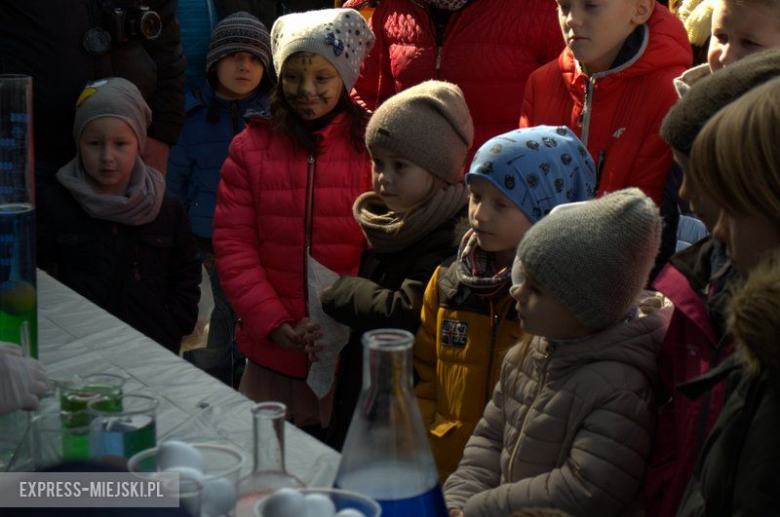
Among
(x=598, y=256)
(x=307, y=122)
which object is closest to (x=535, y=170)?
(x=598, y=256)

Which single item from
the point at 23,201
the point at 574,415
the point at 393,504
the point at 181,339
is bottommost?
the point at 181,339

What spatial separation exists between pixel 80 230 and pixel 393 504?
2181 mm

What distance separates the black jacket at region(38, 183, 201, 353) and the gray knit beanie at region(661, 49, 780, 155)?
1787 millimetres

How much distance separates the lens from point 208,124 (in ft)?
13.8

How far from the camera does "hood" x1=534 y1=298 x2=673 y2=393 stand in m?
1.68

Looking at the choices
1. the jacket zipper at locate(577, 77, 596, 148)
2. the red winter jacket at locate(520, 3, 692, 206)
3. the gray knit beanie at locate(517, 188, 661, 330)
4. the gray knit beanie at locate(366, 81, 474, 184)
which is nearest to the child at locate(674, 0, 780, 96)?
the red winter jacket at locate(520, 3, 692, 206)

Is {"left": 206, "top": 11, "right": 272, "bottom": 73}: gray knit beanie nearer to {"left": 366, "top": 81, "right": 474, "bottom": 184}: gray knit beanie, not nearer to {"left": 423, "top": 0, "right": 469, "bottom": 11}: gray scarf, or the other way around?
{"left": 423, "top": 0, "right": 469, "bottom": 11}: gray scarf

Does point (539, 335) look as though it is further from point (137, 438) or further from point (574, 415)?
point (137, 438)

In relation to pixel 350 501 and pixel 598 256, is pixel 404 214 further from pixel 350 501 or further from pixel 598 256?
pixel 350 501

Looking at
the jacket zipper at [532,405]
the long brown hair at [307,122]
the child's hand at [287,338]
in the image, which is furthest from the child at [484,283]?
the long brown hair at [307,122]

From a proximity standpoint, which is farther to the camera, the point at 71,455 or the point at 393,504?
the point at 71,455

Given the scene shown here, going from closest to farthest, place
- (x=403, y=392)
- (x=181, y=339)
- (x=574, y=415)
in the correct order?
(x=403, y=392) → (x=574, y=415) → (x=181, y=339)

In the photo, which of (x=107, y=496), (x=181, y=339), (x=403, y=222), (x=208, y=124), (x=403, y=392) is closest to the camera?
(x=107, y=496)

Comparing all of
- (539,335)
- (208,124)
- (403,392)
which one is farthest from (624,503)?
(208,124)
